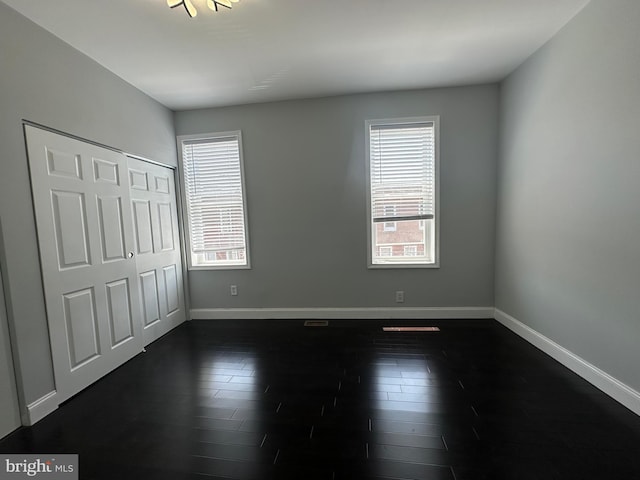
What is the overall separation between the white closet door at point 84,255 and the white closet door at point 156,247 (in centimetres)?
15

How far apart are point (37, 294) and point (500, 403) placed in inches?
131

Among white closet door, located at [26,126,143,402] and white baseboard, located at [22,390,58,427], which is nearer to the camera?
white baseboard, located at [22,390,58,427]

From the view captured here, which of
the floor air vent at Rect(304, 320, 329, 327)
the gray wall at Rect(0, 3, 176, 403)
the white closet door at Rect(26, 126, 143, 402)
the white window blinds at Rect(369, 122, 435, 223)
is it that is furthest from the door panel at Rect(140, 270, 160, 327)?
the white window blinds at Rect(369, 122, 435, 223)

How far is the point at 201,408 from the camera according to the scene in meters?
1.89

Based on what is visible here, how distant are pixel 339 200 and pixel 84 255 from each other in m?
2.56

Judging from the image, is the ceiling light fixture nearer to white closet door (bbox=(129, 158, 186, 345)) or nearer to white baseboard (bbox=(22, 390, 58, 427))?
white closet door (bbox=(129, 158, 186, 345))

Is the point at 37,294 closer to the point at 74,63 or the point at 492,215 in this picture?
the point at 74,63

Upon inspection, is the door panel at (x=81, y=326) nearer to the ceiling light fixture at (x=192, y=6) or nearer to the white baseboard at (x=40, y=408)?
the white baseboard at (x=40, y=408)

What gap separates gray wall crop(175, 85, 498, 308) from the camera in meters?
3.15

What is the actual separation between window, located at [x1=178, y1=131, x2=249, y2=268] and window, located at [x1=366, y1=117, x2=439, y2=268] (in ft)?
5.58

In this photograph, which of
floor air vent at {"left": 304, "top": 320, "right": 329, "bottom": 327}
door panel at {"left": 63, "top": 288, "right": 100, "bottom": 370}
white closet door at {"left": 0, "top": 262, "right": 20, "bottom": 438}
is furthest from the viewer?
floor air vent at {"left": 304, "top": 320, "right": 329, "bottom": 327}

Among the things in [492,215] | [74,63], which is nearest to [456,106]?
[492,215]
